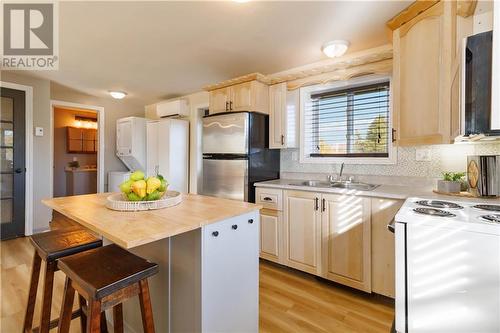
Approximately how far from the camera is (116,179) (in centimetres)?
455

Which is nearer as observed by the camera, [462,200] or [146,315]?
[146,315]

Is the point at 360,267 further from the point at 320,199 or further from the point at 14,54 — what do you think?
the point at 14,54

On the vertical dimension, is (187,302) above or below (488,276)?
below

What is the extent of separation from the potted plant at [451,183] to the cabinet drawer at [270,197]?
51.9 inches

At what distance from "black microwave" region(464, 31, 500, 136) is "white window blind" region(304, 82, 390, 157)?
1.34 m

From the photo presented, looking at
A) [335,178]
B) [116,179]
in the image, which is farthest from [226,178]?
[116,179]

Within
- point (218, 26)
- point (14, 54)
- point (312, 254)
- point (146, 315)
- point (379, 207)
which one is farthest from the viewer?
point (14, 54)

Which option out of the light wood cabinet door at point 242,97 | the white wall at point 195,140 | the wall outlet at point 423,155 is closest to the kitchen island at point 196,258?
the light wood cabinet door at point 242,97

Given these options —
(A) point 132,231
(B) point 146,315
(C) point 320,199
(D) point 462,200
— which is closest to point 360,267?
(C) point 320,199

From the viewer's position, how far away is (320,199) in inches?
87.4

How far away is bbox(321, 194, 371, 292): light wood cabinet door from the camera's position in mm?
2000

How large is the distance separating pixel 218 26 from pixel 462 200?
2221 mm

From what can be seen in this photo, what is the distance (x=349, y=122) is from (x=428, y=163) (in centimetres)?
86

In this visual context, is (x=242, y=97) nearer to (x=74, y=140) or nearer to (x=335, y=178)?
(x=335, y=178)
